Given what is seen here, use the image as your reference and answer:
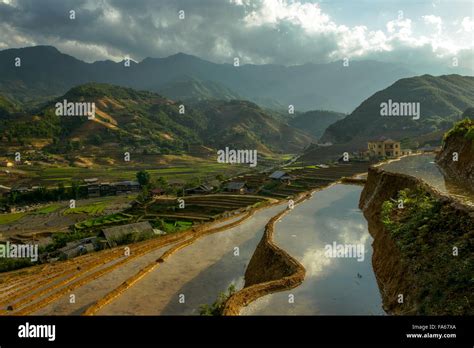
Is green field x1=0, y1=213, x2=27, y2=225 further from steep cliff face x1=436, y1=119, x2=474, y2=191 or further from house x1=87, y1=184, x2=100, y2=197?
steep cliff face x1=436, y1=119, x2=474, y2=191

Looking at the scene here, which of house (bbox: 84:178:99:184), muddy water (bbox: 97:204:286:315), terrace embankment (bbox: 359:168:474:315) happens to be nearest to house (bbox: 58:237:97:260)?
muddy water (bbox: 97:204:286:315)

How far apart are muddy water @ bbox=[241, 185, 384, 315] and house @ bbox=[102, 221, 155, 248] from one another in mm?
21567

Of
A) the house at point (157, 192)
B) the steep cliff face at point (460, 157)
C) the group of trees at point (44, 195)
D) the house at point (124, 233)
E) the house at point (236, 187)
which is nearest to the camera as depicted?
the steep cliff face at point (460, 157)

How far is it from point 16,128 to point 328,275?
7493 inches

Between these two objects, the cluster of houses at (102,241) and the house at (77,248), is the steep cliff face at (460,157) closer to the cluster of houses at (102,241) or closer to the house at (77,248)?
the cluster of houses at (102,241)

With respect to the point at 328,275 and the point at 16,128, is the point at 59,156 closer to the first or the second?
the point at 16,128

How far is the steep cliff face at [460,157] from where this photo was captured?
22.7 meters

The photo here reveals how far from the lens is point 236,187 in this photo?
245 ft

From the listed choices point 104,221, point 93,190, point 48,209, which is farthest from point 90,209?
point 93,190

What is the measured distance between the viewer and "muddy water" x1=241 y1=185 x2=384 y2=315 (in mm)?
13553

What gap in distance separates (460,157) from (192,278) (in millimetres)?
21590

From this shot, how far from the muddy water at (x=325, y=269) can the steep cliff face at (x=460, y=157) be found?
270 inches

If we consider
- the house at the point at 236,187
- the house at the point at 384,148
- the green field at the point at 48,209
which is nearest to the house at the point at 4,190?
the green field at the point at 48,209
